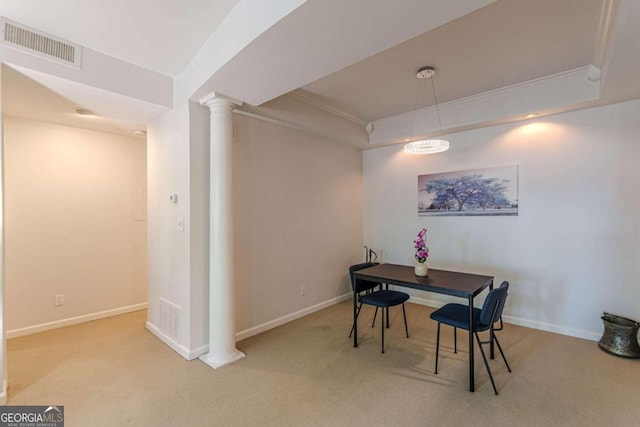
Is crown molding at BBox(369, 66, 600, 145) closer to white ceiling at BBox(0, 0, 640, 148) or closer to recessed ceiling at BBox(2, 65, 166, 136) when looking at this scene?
white ceiling at BBox(0, 0, 640, 148)

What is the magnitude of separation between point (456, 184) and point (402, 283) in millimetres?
2020

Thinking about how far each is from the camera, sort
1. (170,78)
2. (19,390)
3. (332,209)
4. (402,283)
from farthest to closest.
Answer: (332,209)
(170,78)
(402,283)
(19,390)

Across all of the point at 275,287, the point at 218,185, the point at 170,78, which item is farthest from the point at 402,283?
the point at 170,78

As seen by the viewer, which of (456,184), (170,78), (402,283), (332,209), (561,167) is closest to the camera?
(402,283)

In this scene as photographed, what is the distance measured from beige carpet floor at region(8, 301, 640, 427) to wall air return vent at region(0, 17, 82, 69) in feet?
8.36

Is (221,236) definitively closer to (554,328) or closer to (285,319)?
(285,319)

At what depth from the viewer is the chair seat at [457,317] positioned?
7.69ft

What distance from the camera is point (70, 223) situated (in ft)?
12.0

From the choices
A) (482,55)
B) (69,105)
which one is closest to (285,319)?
(69,105)

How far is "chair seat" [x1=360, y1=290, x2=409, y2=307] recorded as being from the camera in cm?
296

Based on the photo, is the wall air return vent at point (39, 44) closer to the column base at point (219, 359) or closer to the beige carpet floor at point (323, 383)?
the beige carpet floor at point (323, 383)

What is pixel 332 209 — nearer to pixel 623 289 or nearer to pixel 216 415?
pixel 216 415

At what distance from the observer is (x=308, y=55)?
1.98m

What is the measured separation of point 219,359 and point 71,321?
232cm
